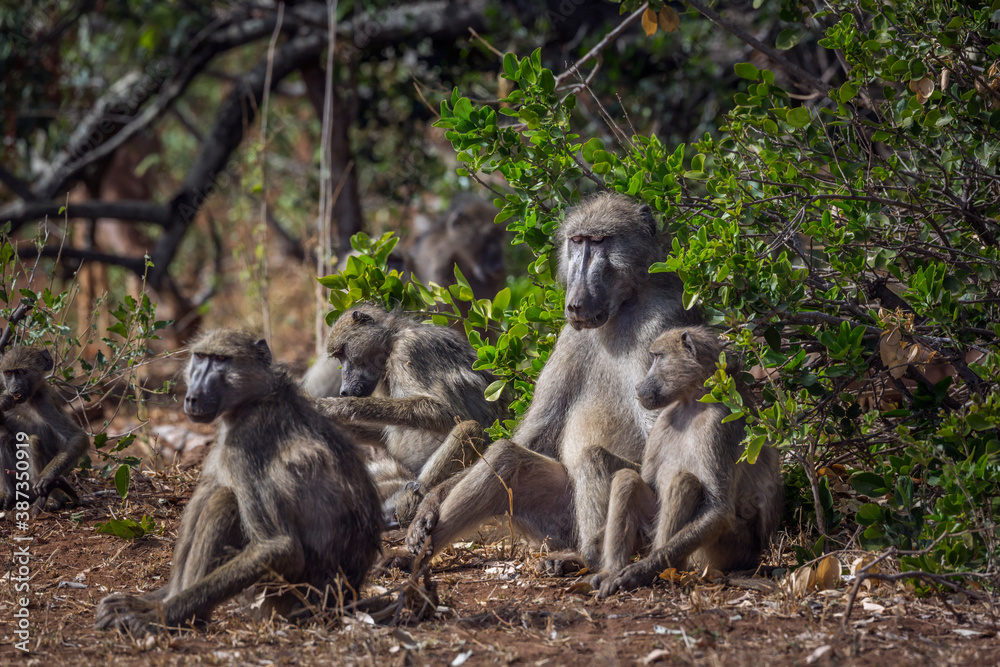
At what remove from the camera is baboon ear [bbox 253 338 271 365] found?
3473 mm

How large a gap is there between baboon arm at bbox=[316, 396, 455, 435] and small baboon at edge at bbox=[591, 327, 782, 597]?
1.14 metres

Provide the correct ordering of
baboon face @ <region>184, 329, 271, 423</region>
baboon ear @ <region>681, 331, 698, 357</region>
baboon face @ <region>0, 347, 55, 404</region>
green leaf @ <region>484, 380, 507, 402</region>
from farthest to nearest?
1. green leaf @ <region>484, 380, 507, 402</region>
2. baboon face @ <region>0, 347, 55, 404</region>
3. baboon ear @ <region>681, 331, 698, 357</region>
4. baboon face @ <region>184, 329, 271, 423</region>

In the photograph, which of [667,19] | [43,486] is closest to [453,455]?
[43,486]

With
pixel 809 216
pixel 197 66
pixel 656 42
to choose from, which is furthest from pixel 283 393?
pixel 197 66

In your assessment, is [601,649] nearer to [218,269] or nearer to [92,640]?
[92,640]

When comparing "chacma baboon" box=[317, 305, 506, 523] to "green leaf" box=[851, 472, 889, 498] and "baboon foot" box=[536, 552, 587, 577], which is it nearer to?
"baboon foot" box=[536, 552, 587, 577]

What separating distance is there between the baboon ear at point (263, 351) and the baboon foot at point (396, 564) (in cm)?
102

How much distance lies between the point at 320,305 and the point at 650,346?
339 cm

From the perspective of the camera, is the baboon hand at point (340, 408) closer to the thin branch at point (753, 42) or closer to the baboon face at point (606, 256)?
the baboon face at point (606, 256)

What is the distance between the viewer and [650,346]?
12.7 feet

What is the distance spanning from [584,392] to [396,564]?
1.09 metres

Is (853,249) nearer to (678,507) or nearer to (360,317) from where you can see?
(678,507)

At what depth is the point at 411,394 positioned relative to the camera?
15.5 feet

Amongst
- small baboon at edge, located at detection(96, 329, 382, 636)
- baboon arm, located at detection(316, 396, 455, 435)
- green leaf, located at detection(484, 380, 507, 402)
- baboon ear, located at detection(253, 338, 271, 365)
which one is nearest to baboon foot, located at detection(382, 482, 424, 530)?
baboon arm, located at detection(316, 396, 455, 435)
